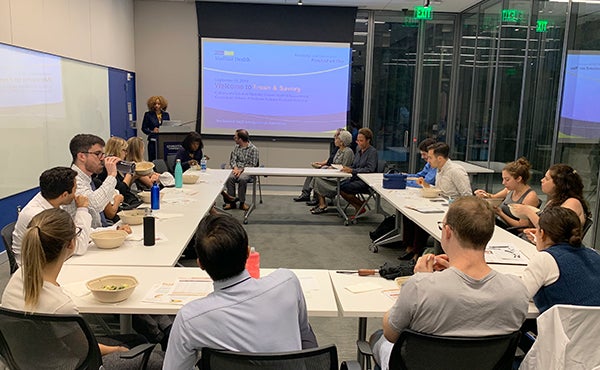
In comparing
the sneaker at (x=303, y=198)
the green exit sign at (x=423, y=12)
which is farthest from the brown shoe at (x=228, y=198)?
the green exit sign at (x=423, y=12)

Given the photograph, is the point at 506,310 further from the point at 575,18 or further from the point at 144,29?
the point at 144,29

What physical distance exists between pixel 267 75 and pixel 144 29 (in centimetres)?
227

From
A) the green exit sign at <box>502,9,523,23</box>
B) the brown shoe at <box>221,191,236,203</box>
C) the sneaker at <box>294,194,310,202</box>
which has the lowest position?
the sneaker at <box>294,194,310,202</box>

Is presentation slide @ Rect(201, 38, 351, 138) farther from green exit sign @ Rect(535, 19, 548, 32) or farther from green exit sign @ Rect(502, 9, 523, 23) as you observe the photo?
green exit sign @ Rect(535, 19, 548, 32)

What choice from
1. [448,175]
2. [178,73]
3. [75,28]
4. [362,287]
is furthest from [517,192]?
[178,73]

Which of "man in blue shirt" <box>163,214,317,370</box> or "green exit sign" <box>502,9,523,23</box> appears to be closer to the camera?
"man in blue shirt" <box>163,214,317,370</box>

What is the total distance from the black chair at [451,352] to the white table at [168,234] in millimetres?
1397

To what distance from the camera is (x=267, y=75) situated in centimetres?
868

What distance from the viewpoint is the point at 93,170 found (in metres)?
3.41

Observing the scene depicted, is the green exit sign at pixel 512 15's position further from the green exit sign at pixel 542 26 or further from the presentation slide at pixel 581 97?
the presentation slide at pixel 581 97

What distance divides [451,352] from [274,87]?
7.48 meters

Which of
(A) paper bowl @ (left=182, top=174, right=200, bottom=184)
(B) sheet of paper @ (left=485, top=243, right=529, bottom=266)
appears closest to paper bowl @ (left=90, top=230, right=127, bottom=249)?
(B) sheet of paper @ (left=485, top=243, right=529, bottom=266)

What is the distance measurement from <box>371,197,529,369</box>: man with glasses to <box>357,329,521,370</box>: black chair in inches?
1.8

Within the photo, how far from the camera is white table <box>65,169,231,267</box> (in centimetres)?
263
